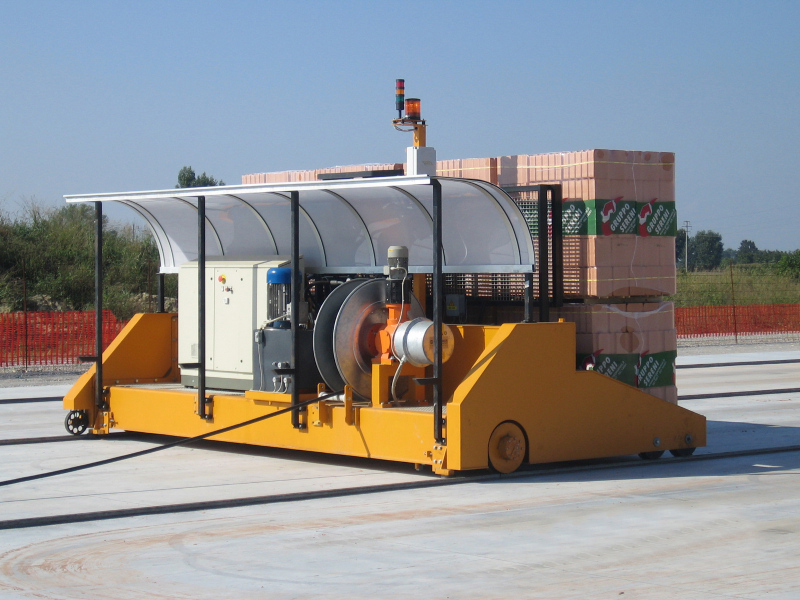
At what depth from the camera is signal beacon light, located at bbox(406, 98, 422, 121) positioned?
11617 mm

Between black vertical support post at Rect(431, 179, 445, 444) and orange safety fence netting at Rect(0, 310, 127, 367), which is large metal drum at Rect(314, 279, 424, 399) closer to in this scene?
black vertical support post at Rect(431, 179, 445, 444)

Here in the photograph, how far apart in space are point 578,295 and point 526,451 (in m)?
1.77

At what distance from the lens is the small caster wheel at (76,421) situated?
41.4 feet

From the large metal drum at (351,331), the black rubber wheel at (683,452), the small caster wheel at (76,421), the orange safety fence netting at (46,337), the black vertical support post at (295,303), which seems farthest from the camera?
the orange safety fence netting at (46,337)

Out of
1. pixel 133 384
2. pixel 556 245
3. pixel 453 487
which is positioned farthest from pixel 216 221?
pixel 453 487

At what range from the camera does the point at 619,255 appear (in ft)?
35.6

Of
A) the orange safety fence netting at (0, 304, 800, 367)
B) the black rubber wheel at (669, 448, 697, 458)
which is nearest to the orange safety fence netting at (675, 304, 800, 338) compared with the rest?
the orange safety fence netting at (0, 304, 800, 367)

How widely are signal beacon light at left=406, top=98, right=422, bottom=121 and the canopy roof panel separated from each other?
1.17 meters

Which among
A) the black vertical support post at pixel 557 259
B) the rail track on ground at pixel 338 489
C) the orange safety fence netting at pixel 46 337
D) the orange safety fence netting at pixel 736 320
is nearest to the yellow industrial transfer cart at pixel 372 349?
the rail track on ground at pixel 338 489

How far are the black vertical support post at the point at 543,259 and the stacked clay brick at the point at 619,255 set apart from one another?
1.08ft

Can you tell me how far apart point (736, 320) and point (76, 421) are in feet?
82.5

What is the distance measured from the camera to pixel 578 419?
10.1 meters

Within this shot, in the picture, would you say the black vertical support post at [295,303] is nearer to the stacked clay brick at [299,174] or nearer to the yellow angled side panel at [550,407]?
the yellow angled side panel at [550,407]

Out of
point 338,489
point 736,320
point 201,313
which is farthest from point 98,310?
point 736,320
